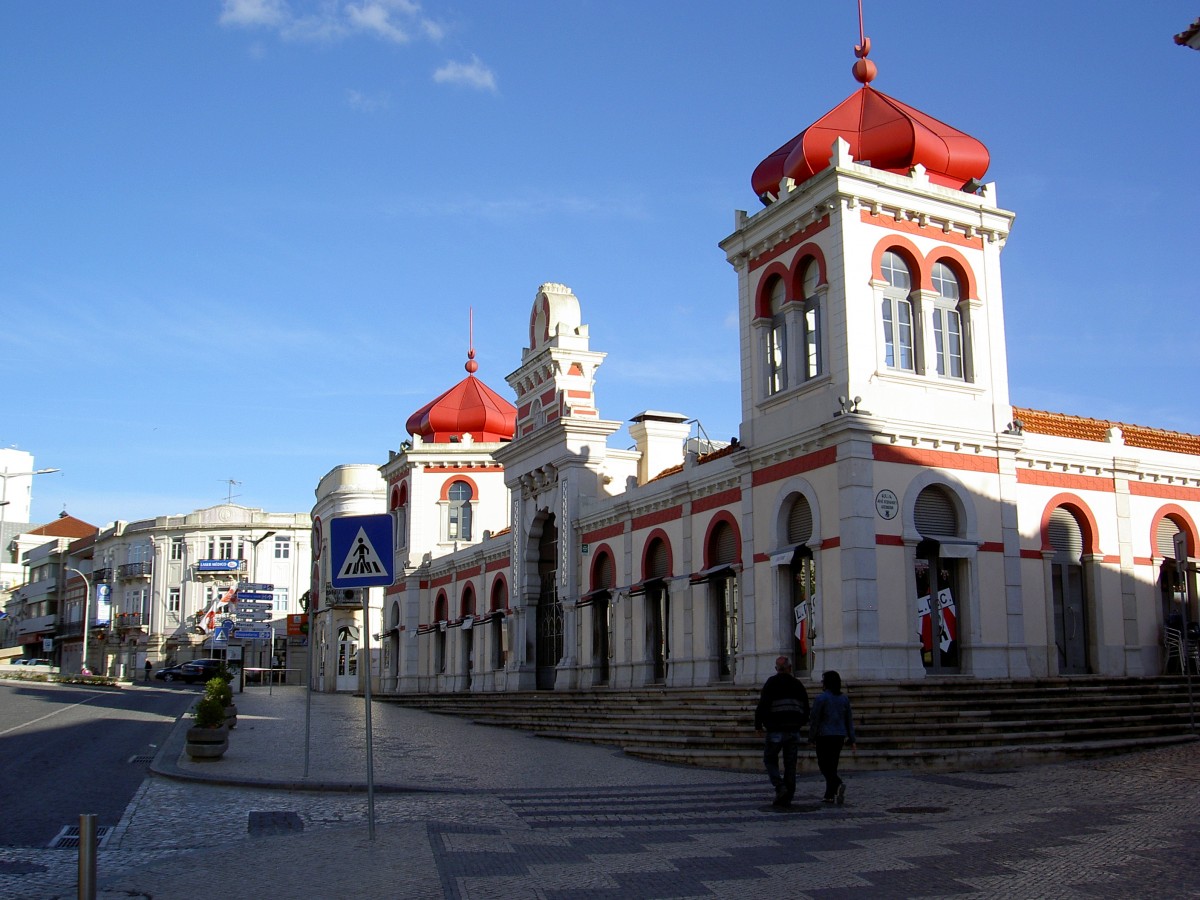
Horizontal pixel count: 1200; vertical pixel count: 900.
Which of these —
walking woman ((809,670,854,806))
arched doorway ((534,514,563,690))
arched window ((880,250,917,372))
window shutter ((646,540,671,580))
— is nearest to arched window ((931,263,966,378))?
arched window ((880,250,917,372))

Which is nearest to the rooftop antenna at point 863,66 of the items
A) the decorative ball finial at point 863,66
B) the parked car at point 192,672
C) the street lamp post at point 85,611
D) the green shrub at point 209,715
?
the decorative ball finial at point 863,66

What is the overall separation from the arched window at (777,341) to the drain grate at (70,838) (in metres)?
16.2

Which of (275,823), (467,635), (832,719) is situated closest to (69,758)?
(275,823)

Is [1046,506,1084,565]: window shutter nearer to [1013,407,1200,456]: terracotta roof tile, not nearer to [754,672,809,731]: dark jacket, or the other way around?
[1013,407,1200,456]: terracotta roof tile

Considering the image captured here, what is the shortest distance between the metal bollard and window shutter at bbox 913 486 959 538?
18.7m

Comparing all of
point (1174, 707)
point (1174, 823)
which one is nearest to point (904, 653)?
point (1174, 707)

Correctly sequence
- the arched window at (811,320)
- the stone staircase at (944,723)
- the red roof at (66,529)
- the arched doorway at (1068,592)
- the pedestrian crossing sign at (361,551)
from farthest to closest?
1. the red roof at (66,529)
2. the arched doorway at (1068,592)
3. the arched window at (811,320)
4. the stone staircase at (944,723)
5. the pedestrian crossing sign at (361,551)

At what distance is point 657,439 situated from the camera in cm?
3572

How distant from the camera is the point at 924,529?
22250mm

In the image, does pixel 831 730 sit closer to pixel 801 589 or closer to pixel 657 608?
pixel 801 589

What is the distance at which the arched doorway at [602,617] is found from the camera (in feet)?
102

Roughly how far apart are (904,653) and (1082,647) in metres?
5.59

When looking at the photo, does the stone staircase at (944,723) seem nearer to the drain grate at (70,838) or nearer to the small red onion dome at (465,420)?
the drain grate at (70,838)

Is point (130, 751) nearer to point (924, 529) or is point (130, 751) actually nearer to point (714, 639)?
point (714, 639)
